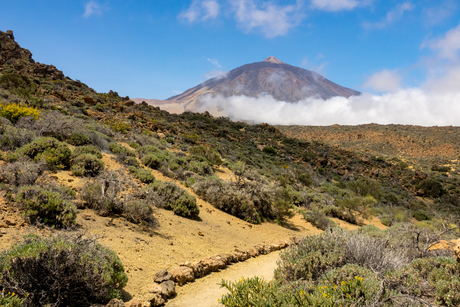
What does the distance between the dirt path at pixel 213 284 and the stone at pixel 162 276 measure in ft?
0.83

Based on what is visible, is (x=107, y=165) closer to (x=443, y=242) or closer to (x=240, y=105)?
(x=443, y=242)

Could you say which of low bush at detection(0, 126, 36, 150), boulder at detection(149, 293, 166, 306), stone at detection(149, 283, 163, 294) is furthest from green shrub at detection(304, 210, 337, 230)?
low bush at detection(0, 126, 36, 150)

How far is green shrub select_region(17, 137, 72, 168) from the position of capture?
6609mm

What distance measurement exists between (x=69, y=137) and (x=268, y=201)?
26.7 feet

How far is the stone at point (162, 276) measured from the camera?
3943 mm

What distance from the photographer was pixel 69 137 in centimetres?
953

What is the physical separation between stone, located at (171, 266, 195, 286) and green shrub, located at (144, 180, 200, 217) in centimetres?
322

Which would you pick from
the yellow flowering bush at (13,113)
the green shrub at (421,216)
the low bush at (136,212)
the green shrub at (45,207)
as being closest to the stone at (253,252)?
the low bush at (136,212)

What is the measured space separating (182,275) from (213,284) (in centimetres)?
60

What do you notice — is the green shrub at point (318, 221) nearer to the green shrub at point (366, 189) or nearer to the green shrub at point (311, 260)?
the green shrub at point (311, 260)

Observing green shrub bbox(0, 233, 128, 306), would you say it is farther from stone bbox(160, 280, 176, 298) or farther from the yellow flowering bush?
the yellow flowering bush

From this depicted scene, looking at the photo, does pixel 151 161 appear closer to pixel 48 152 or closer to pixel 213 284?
pixel 48 152

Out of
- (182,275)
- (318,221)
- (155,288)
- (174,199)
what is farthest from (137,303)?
(318,221)

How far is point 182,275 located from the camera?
4207 millimetres
